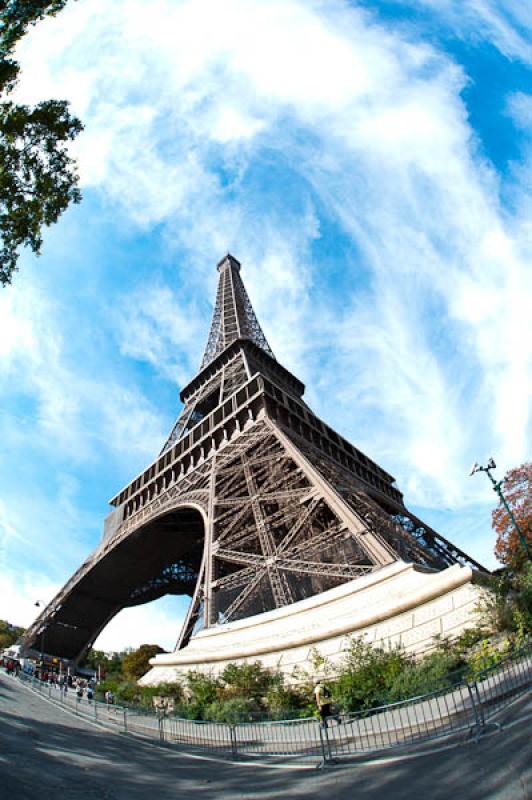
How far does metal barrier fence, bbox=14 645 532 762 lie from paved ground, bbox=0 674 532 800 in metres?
0.55

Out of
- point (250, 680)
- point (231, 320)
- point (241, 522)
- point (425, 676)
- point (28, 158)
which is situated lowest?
point (250, 680)

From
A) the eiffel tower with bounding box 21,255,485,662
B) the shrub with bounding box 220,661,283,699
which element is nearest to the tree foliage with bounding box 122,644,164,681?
the eiffel tower with bounding box 21,255,485,662

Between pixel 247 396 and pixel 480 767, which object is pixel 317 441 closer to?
pixel 247 396

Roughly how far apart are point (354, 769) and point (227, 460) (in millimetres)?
24571

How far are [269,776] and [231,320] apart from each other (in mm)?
59059

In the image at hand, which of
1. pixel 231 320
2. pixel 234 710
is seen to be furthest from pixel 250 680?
pixel 231 320

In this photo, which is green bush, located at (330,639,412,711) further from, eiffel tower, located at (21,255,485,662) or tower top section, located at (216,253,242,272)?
tower top section, located at (216,253,242,272)

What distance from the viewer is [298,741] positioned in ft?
30.9

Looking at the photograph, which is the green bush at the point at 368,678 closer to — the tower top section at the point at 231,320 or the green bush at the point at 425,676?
the green bush at the point at 425,676

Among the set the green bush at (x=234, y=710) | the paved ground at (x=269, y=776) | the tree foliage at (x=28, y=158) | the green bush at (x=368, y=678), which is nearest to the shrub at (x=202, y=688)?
the green bush at (x=234, y=710)

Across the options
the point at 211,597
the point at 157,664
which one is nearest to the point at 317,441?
the point at 211,597

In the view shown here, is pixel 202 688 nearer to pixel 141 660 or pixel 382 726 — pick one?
pixel 382 726

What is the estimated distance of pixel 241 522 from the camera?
25.9 metres

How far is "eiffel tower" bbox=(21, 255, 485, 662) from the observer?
20.3 meters
